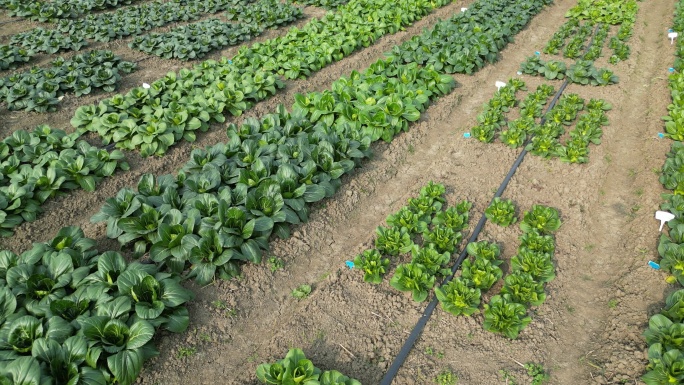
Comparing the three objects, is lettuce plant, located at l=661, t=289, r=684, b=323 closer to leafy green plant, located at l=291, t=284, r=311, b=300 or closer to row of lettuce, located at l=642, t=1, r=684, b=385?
row of lettuce, located at l=642, t=1, r=684, b=385

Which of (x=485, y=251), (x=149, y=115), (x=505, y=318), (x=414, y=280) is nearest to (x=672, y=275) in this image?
(x=485, y=251)

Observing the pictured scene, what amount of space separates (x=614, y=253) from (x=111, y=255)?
6754 mm

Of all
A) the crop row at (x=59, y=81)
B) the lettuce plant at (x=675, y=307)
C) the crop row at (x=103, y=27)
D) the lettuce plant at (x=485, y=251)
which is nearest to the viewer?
the lettuce plant at (x=675, y=307)

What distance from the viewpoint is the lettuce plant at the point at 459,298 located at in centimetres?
504

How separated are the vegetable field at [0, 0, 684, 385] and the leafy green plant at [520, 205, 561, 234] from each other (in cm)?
4

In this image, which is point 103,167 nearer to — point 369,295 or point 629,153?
point 369,295

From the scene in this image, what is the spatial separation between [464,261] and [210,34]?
33.5 feet

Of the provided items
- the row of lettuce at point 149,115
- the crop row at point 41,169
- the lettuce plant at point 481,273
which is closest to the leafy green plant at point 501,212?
the lettuce plant at point 481,273

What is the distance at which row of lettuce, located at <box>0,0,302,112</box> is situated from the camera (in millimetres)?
9338

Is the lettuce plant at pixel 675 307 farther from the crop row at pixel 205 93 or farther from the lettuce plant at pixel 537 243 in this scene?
the crop row at pixel 205 93

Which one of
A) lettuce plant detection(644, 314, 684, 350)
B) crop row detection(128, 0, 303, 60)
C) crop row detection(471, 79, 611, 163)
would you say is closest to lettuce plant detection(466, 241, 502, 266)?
lettuce plant detection(644, 314, 684, 350)

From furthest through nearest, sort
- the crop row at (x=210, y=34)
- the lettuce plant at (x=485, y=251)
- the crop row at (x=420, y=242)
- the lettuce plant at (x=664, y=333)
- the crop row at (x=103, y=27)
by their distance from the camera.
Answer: the crop row at (x=210, y=34) < the crop row at (x=103, y=27) < the lettuce plant at (x=485, y=251) < the crop row at (x=420, y=242) < the lettuce plant at (x=664, y=333)

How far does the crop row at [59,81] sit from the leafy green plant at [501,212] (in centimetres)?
886

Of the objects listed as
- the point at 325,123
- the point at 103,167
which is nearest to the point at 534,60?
the point at 325,123
